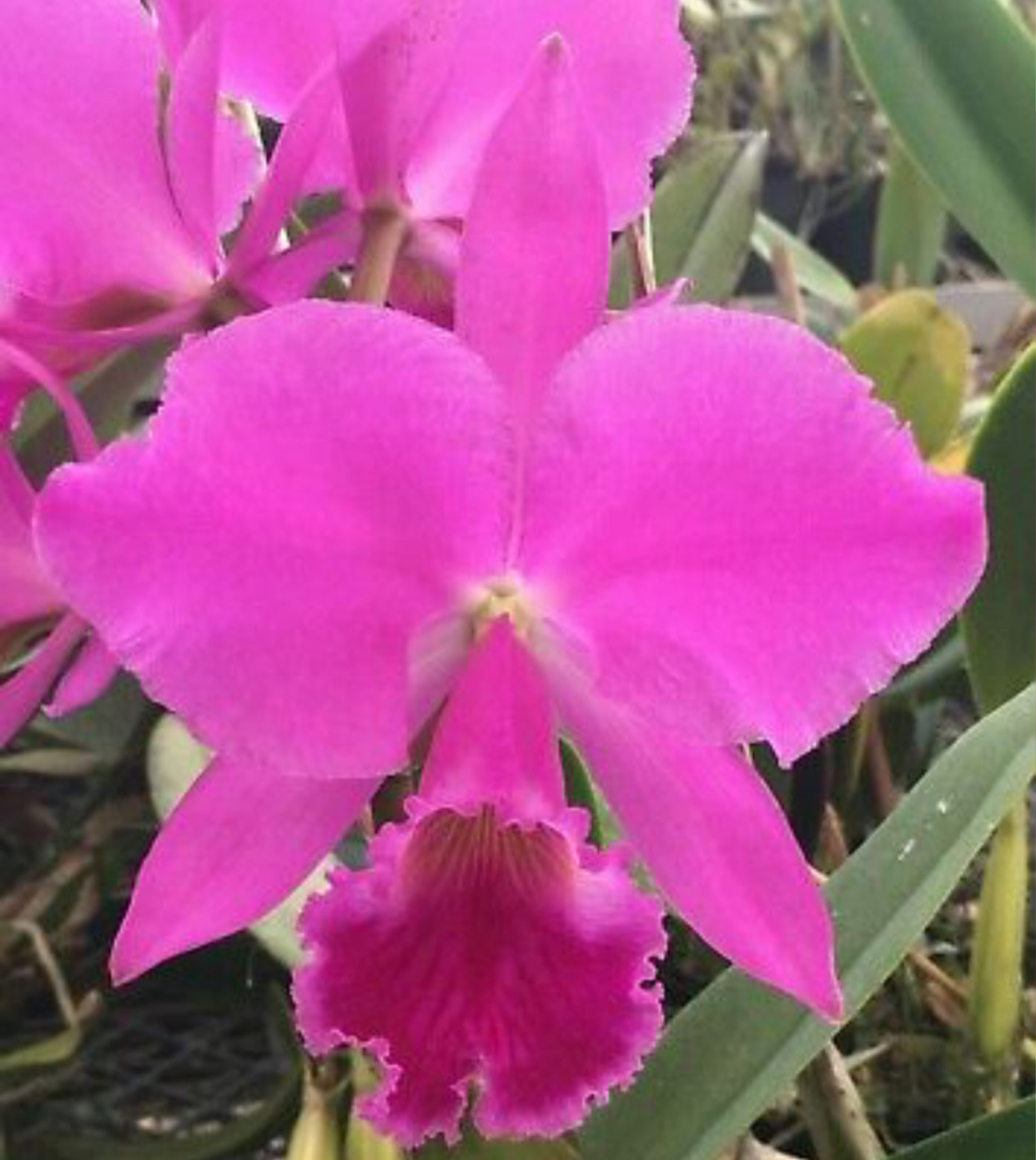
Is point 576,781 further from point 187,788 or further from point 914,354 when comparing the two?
point 914,354

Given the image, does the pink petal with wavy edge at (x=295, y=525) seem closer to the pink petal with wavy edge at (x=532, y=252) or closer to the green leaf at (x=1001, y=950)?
the pink petal with wavy edge at (x=532, y=252)

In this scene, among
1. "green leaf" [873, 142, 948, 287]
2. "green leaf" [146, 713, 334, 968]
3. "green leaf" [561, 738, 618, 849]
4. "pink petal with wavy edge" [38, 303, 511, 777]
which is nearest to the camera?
"pink petal with wavy edge" [38, 303, 511, 777]

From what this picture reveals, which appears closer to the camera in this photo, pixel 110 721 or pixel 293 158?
pixel 293 158

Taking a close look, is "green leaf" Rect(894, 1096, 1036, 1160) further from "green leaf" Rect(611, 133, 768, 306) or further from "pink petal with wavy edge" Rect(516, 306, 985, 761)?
"green leaf" Rect(611, 133, 768, 306)

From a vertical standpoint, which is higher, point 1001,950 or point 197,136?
point 197,136

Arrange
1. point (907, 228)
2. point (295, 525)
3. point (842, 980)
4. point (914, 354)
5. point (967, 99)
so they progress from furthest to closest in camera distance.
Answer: point (907, 228) → point (914, 354) → point (967, 99) → point (842, 980) → point (295, 525)

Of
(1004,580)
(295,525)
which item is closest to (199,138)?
(295,525)

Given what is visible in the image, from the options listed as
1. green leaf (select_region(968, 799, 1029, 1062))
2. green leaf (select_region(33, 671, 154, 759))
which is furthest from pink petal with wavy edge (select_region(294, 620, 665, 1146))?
green leaf (select_region(33, 671, 154, 759))

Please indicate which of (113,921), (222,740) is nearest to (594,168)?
(222,740)
